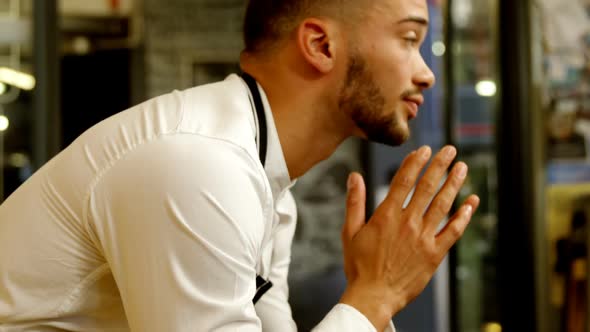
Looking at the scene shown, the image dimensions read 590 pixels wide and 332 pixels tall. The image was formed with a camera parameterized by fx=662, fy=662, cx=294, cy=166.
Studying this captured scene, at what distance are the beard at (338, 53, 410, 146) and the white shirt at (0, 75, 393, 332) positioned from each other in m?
0.20

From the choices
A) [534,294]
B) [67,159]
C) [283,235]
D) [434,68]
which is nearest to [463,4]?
[434,68]

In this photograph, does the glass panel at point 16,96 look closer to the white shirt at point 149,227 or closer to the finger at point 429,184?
the white shirt at point 149,227

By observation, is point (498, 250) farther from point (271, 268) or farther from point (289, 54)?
point (289, 54)

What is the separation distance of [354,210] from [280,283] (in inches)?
13.7

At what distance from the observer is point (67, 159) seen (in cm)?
95

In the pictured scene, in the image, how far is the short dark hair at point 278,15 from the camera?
1.14 m

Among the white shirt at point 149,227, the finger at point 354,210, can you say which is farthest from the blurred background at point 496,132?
the white shirt at point 149,227

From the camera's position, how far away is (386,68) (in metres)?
1.13

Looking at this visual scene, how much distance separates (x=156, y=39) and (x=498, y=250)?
2.15 meters

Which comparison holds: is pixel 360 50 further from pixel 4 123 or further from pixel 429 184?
pixel 4 123

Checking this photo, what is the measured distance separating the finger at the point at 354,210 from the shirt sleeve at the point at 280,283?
0.72 feet

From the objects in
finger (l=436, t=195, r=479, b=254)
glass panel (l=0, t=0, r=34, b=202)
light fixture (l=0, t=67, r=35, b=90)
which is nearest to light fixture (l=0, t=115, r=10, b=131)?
glass panel (l=0, t=0, r=34, b=202)

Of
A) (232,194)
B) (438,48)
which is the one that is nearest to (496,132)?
(438,48)

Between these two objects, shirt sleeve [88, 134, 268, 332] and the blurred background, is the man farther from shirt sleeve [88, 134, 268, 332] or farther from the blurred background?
the blurred background
